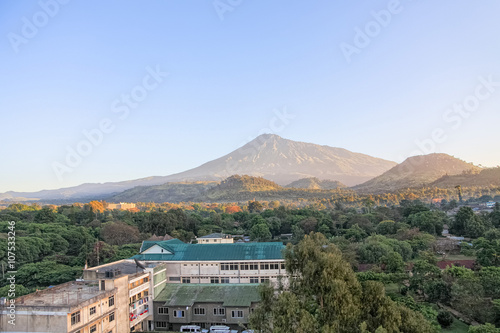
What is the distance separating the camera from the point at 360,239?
3956 centimetres

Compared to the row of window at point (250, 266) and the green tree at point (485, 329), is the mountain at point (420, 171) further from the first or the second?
the green tree at point (485, 329)

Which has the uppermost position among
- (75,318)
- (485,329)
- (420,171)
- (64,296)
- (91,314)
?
(420,171)

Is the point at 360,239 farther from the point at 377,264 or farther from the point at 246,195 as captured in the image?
the point at 246,195

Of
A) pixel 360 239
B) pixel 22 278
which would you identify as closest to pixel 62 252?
pixel 22 278

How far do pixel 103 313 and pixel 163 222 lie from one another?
1130 inches

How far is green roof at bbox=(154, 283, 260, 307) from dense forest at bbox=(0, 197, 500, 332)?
18.6ft

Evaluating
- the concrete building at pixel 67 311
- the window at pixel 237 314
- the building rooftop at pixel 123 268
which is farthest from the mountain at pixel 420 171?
the concrete building at pixel 67 311

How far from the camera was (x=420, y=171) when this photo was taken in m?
173

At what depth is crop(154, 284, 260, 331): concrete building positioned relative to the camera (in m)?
20.6

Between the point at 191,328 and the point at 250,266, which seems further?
the point at 250,266

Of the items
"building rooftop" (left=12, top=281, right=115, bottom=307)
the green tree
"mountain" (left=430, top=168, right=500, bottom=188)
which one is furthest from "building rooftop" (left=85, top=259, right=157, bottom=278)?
"mountain" (left=430, top=168, right=500, bottom=188)

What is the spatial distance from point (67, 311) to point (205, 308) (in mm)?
8431

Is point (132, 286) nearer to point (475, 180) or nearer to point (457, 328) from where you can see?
point (457, 328)

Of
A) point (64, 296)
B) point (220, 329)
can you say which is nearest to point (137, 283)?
point (64, 296)
